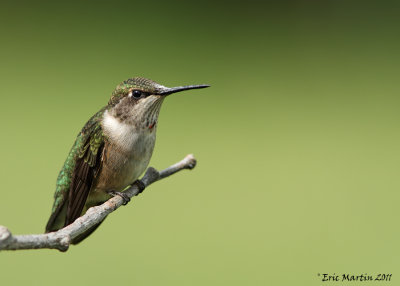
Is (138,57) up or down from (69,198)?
up

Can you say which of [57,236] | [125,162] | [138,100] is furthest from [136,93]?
[57,236]

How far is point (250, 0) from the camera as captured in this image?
29.4ft

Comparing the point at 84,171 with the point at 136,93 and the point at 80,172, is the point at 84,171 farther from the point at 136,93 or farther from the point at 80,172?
the point at 136,93

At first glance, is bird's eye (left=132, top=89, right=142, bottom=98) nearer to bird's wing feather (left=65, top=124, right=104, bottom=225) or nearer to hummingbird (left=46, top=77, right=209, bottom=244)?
hummingbird (left=46, top=77, right=209, bottom=244)

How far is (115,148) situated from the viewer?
6.30ft

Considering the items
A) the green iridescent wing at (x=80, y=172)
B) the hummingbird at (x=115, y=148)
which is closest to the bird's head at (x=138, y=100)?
the hummingbird at (x=115, y=148)

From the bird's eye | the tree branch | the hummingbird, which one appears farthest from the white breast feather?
the tree branch

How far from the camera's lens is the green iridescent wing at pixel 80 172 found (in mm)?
1961

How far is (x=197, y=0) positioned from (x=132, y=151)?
24.1 feet

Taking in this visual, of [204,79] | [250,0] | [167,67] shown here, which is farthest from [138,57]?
[250,0]

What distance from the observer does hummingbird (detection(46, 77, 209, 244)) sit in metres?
1.85

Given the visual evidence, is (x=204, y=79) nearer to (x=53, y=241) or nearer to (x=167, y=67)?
(x=167, y=67)

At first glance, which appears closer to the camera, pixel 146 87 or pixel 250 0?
pixel 146 87

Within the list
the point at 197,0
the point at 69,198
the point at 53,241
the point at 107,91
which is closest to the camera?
the point at 53,241
